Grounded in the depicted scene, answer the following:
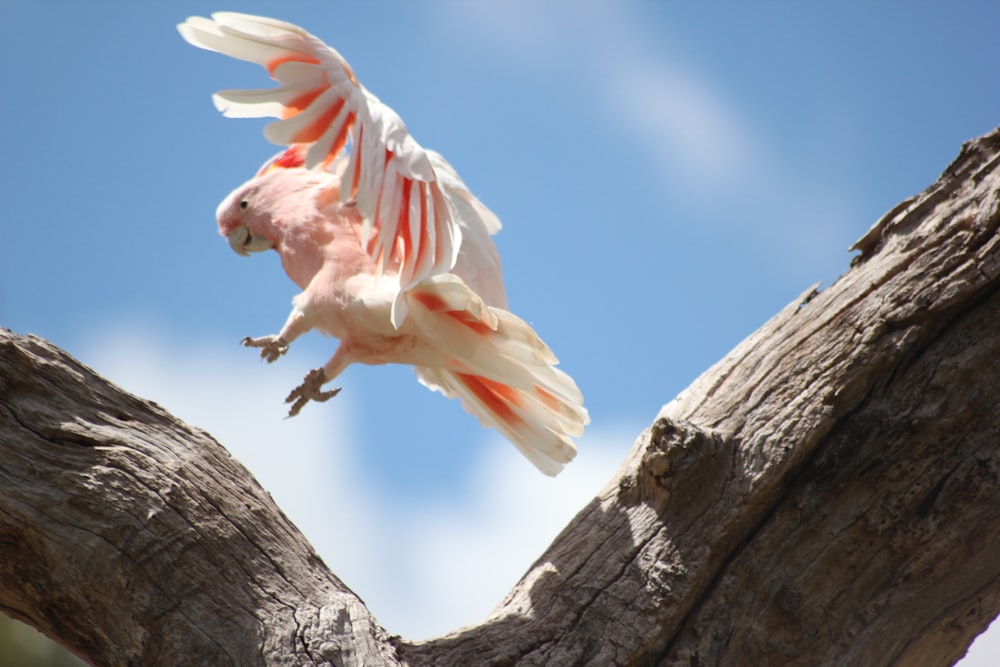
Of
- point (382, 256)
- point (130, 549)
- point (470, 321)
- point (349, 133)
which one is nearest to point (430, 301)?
point (470, 321)

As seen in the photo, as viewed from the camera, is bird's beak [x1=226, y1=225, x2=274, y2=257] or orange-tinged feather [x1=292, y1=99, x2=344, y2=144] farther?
bird's beak [x1=226, y1=225, x2=274, y2=257]

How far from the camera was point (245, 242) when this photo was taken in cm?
262

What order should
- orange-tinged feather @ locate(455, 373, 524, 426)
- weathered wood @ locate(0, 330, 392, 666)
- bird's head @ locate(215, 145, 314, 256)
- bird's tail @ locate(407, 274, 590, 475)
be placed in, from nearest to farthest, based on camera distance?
weathered wood @ locate(0, 330, 392, 666) < bird's tail @ locate(407, 274, 590, 475) < orange-tinged feather @ locate(455, 373, 524, 426) < bird's head @ locate(215, 145, 314, 256)

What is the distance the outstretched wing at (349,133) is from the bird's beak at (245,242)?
1.44 ft

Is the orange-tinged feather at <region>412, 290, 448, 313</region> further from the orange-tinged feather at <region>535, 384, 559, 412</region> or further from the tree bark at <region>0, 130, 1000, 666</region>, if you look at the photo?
the tree bark at <region>0, 130, 1000, 666</region>

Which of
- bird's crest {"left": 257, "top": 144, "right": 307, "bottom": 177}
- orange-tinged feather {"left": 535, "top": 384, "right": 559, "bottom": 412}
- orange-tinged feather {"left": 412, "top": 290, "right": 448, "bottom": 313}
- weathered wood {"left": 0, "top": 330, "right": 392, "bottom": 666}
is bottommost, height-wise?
weathered wood {"left": 0, "top": 330, "right": 392, "bottom": 666}

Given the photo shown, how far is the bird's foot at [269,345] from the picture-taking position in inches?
93.6

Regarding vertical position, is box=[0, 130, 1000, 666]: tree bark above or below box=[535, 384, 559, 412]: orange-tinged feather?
below

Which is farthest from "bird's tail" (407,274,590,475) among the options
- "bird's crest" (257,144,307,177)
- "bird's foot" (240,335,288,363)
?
"bird's crest" (257,144,307,177)

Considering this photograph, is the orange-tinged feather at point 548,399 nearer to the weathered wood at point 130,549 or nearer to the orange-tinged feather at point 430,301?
the orange-tinged feather at point 430,301

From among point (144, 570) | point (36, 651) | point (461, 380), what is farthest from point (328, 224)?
point (36, 651)

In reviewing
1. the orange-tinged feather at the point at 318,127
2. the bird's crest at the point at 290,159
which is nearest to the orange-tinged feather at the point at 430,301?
the orange-tinged feather at the point at 318,127

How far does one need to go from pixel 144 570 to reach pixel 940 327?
146 centimetres

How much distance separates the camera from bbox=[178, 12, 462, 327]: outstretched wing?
212 centimetres
